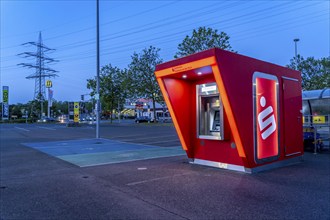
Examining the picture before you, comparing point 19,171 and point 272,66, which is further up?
point 272,66

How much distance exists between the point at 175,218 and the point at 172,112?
4098 mm

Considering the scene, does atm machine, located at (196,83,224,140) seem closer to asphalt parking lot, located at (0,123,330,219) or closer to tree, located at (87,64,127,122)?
asphalt parking lot, located at (0,123,330,219)

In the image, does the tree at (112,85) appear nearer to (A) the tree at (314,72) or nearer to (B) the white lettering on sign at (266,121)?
(A) the tree at (314,72)

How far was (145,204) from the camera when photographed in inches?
173

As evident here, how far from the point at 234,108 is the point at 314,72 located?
2868 cm

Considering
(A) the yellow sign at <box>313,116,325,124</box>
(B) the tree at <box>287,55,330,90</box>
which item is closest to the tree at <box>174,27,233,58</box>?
(B) the tree at <box>287,55,330,90</box>

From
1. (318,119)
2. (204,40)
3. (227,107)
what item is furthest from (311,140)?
(204,40)

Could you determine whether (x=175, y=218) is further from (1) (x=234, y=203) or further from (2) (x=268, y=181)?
(2) (x=268, y=181)

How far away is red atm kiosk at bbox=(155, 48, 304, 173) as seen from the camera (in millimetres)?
6059

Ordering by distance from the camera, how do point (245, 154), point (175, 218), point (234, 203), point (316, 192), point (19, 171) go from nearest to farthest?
point (175, 218) < point (234, 203) < point (316, 192) < point (245, 154) < point (19, 171)

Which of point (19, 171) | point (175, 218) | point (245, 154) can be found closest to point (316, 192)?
point (245, 154)

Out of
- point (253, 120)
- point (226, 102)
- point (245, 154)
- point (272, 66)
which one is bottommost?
point (245, 154)

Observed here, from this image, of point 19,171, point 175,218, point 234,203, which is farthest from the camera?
point 19,171

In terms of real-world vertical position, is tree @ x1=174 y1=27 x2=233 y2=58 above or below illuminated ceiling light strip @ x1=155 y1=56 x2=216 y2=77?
above
